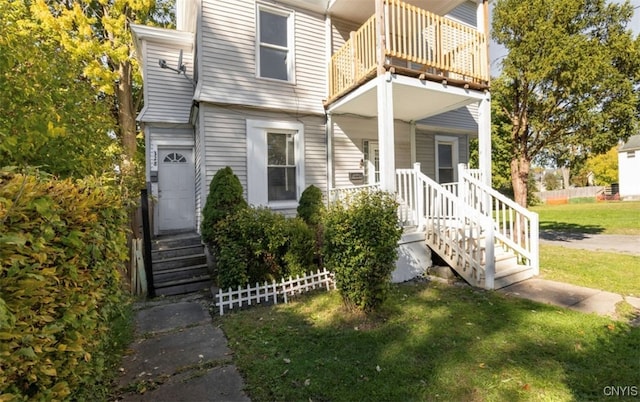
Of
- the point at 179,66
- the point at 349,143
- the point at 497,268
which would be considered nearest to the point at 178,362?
the point at 497,268

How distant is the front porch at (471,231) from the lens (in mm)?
5516

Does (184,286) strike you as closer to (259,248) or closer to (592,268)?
(259,248)

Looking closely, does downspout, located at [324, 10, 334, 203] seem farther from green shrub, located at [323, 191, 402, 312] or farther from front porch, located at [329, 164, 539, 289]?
green shrub, located at [323, 191, 402, 312]

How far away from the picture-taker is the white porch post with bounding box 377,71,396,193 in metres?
5.95

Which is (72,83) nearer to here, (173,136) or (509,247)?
(173,136)

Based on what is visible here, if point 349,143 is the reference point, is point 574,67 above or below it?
above

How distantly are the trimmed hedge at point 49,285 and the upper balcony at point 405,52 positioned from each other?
5.37 metres

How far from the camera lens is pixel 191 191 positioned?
8.46 m

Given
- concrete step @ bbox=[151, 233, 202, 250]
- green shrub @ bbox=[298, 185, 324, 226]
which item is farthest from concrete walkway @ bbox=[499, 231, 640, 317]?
concrete step @ bbox=[151, 233, 202, 250]

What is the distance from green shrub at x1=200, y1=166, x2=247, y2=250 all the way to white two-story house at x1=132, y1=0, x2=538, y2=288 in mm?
997

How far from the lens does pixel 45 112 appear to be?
10.8 feet

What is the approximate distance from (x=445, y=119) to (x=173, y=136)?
7901 mm

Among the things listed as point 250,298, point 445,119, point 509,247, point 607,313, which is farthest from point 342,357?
point 445,119

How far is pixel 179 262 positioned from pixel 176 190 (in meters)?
2.49
